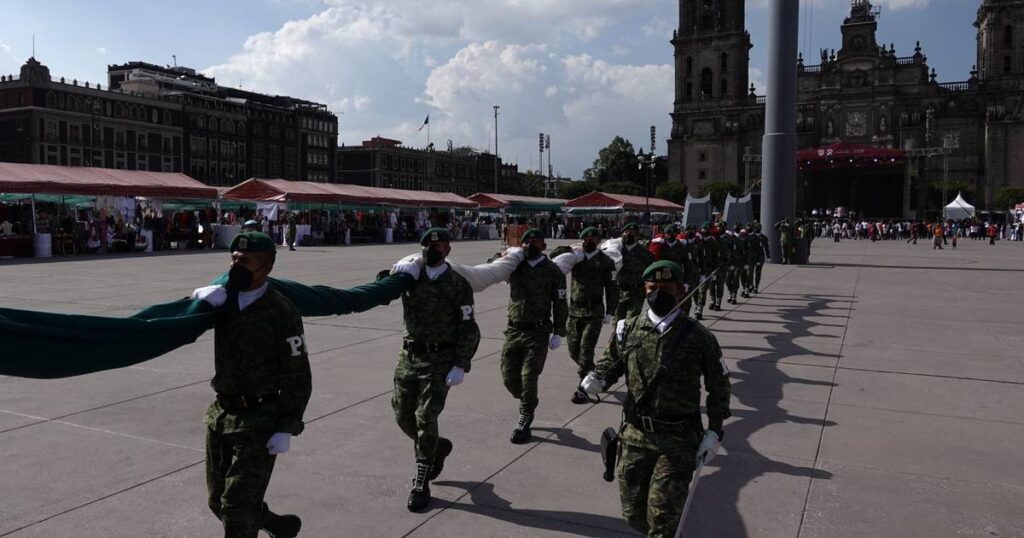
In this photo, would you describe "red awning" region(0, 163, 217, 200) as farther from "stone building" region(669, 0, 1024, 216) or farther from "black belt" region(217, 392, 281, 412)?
"stone building" region(669, 0, 1024, 216)

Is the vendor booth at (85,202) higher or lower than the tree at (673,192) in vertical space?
lower

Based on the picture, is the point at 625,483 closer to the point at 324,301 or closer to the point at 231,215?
the point at 324,301

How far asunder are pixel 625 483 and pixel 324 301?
2.04 m

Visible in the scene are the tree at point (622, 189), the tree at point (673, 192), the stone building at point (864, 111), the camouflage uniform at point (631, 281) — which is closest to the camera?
Answer: the camouflage uniform at point (631, 281)

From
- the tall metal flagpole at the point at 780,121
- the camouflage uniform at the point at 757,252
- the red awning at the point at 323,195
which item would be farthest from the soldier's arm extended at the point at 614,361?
the red awning at the point at 323,195

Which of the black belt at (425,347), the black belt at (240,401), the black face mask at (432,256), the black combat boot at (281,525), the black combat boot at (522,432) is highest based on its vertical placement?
the black face mask at (432,256)

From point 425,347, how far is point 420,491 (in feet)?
3.17

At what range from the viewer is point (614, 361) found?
177 inches

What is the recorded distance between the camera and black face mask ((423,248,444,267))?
5.48m

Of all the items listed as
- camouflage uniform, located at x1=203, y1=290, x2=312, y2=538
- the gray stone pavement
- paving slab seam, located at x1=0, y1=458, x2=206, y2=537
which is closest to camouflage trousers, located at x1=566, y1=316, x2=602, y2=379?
the gray stone pavement

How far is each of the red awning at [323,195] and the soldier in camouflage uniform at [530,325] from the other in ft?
106

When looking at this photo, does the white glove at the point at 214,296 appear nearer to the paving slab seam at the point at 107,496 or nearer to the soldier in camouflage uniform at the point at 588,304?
the paving slab seam at the point at 107,496

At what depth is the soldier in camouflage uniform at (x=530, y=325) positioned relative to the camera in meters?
6.75

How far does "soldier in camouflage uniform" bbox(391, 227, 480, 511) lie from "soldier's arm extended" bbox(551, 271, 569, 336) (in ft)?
5.96
